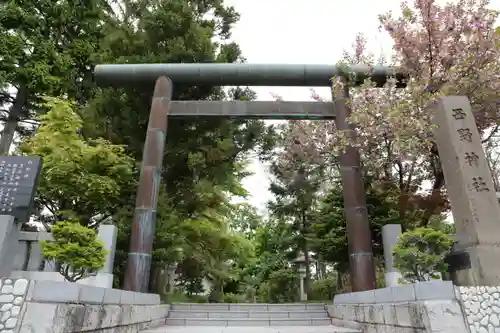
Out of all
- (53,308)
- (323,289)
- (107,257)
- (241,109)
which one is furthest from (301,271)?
(53,308)

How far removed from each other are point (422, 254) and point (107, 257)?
18.5ft

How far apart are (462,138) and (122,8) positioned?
44.4 ft

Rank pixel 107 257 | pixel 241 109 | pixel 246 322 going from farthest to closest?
pixel 241 109 < pixel 246 322 < pixel 107 257

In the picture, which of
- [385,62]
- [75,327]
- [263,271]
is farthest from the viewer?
[263,271]

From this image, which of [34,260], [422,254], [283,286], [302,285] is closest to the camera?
[422,254]

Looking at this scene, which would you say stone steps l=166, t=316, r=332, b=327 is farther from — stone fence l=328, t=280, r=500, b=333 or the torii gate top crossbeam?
the torii gate top crossbeam

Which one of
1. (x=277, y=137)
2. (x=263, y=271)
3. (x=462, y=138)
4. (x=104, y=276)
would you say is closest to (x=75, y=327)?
(x=104, y=276)

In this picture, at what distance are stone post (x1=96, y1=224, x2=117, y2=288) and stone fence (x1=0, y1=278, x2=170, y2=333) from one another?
2621 mm

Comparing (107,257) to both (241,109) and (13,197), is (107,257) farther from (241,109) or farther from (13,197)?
(241,109)

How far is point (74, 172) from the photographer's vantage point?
25.3ft

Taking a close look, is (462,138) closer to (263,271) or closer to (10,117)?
(263,271)

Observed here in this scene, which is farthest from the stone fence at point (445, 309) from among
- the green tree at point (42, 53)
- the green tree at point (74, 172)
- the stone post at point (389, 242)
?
the green tree at point (42, 53)

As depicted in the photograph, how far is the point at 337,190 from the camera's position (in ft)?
33.4

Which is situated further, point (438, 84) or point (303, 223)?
→ point (303, 223)
